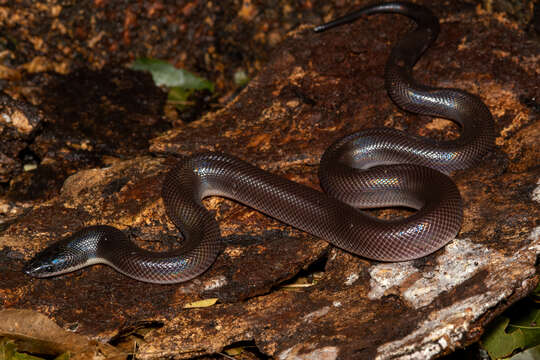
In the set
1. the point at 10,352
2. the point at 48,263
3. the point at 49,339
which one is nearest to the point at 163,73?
the point at 48,263

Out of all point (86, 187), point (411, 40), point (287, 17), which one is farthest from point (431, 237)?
point (287, 17)

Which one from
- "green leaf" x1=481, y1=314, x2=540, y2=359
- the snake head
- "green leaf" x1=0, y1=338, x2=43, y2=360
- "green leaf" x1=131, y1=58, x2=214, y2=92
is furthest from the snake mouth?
"green leaf" x1=481, y1=314, x2=540, y2=359

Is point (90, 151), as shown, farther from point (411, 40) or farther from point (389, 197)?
point (411, 40)

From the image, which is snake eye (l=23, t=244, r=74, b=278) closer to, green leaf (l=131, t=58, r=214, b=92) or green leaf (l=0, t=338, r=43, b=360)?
green leaf (l=0, t=338, r=43, b=360)

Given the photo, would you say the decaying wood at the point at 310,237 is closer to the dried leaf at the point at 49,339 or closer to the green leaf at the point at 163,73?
the dried leaf at the point at 49,339

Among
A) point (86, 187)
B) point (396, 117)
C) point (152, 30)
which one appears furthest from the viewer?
point (152, 30)

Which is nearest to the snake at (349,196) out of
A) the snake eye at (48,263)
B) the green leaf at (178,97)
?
the snake eye at (48,263)
